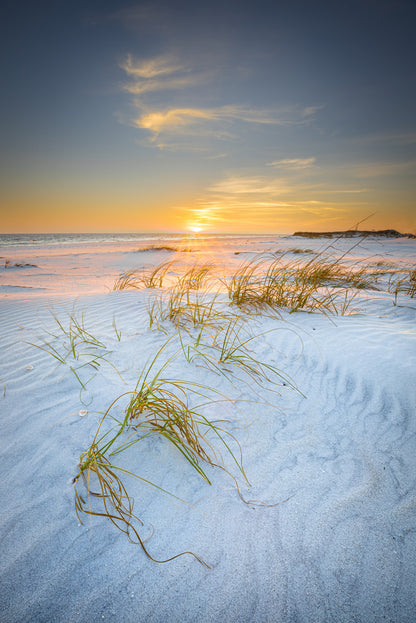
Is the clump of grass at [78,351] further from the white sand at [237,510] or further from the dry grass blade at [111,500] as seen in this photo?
the dry grass blade at [111,500]

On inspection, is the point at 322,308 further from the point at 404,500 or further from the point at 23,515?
the point at 23,515

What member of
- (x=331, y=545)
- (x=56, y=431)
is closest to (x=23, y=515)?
(x=56, y=431)

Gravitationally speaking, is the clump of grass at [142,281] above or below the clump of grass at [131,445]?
above

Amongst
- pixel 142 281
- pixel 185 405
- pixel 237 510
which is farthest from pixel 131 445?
pixel 142 281

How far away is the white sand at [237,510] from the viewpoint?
0.86 metres

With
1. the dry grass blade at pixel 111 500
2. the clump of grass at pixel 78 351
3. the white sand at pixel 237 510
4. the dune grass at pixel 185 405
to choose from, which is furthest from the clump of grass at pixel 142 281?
the dry grass blade at pixel 111 500

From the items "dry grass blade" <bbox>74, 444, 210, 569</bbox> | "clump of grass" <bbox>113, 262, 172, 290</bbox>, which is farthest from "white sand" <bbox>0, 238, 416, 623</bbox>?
"clump of grass" <bbox>113, 262, 172, 290</bbox>

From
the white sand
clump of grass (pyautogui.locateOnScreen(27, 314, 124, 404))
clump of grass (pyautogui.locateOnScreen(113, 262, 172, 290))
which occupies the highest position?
clump of grass (pyautogui.locateOnScreen(113, 262, 172, 290))

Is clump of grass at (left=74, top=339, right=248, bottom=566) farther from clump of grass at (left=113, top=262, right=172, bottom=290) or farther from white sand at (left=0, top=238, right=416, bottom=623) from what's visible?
clump of grass at (left=113, top=262, right=172, bottom=290)

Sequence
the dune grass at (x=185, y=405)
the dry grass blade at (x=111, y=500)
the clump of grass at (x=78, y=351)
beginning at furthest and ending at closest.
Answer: the clump of grass at (x=78, y=351) < the dune grass at (x=185, y=405) < the dry grass blade at (x=111, y=500)

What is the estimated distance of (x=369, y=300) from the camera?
138 inches

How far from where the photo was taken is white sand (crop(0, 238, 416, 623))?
865 millimetres

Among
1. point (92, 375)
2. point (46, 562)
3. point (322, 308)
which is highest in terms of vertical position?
point (322, 308)

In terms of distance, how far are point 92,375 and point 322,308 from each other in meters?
2.67
